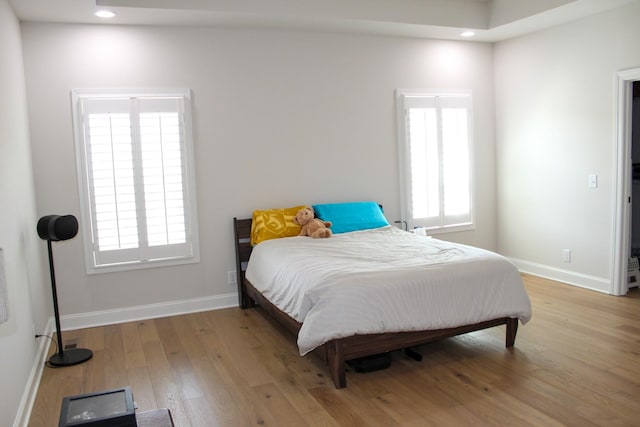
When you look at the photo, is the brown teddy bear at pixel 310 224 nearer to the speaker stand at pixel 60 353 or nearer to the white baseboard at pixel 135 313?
the white baseboard at pixel 135 313

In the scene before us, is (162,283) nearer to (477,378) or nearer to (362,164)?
(362,164)

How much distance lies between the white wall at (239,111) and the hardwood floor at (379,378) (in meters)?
0.62

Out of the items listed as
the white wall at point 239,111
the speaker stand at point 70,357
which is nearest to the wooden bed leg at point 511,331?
the white wall at point 239,111

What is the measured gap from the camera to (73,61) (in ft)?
14.5

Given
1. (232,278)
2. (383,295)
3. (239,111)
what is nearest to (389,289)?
(383,295)

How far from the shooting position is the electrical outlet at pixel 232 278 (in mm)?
5043

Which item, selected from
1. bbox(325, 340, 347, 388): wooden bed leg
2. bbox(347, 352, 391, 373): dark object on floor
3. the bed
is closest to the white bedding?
the bed

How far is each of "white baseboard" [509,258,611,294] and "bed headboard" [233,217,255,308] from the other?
123 inches

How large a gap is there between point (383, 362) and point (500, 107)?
3.78m

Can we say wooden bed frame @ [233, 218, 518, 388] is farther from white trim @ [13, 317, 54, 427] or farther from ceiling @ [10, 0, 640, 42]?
ceiling @ [10, 0, 640, 42]

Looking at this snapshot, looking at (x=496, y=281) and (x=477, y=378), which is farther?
(x=496, y=281)

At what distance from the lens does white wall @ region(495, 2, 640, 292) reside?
4824mm

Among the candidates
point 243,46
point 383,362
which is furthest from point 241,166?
point 383,362

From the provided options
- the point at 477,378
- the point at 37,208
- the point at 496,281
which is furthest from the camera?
the point at 37,208
